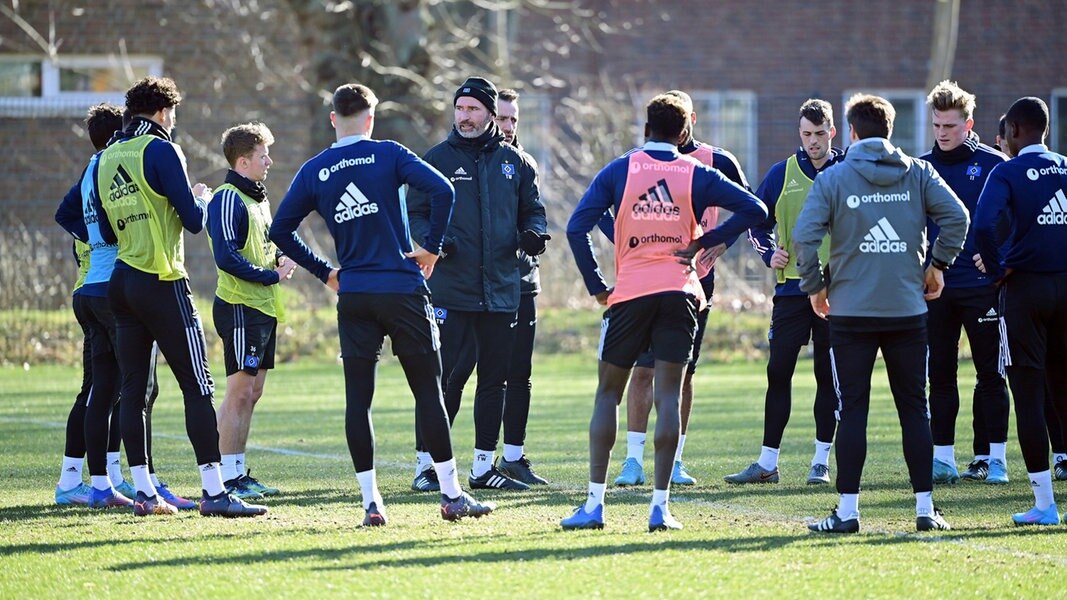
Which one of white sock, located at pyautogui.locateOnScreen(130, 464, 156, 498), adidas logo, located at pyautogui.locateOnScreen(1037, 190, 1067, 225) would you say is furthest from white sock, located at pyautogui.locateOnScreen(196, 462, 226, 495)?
adidas logo, located at pyautogui.locateOnScreen(1037, 190, 1067, 225)

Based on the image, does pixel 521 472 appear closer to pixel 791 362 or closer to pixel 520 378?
pixel 520 378

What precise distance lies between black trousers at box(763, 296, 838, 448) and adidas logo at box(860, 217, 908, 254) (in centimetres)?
197

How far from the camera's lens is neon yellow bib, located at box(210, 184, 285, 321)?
8375mm

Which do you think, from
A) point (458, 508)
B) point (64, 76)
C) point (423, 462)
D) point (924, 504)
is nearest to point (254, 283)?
point (423, 462)

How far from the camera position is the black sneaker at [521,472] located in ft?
29.5

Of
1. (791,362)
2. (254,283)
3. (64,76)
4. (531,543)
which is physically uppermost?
(64,76)

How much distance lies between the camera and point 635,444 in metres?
8.75

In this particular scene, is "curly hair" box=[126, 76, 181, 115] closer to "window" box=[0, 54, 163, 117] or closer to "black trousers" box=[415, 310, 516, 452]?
"black trousers" box=[415, 310, 516, 452]

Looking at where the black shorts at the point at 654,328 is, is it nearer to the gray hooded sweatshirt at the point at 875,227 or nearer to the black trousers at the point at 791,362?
the gray hooded sweatshirt at the point at 875,227

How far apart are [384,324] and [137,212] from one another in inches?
58.0

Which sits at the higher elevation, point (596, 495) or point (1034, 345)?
point (1034, 345)

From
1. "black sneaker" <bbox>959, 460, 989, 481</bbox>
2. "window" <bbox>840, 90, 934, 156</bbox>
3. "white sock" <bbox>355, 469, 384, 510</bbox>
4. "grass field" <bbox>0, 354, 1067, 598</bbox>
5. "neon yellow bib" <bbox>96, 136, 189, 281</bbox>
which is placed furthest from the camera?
"window" <bbox>840, 90, 934, 156</bbox>

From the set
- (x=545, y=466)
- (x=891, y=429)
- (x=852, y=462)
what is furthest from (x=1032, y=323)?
(x=891, y=429)

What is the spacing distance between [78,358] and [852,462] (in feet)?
46.2
